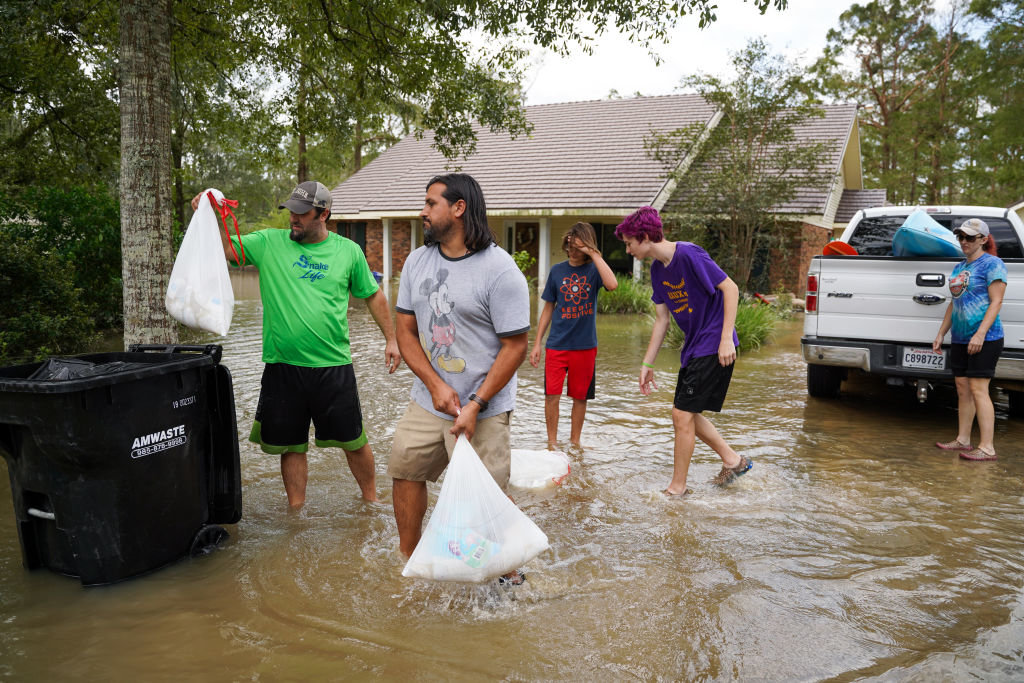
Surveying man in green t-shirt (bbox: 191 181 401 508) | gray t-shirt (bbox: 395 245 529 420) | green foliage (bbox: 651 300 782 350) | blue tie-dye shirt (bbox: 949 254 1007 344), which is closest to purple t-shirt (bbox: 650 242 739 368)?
gray t-shirt (bbox: 395 245 529 420)

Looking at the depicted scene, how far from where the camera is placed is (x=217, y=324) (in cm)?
359

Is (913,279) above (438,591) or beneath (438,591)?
above

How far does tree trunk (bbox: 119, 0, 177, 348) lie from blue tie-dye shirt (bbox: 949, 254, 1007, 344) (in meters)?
5.83

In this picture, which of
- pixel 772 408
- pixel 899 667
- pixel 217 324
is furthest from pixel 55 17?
pixel 899 667

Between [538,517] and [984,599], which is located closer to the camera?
[984,599]

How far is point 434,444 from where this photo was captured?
134 inches

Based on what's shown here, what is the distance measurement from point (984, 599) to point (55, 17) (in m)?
9.70

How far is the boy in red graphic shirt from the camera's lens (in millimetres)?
5645

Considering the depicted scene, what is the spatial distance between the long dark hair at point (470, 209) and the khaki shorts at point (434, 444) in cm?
81

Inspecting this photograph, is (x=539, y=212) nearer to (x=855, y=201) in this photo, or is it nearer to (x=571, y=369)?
(x=855, y=201)

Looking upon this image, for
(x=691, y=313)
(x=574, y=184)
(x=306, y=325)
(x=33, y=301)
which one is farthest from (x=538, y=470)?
(x=574, y=184)

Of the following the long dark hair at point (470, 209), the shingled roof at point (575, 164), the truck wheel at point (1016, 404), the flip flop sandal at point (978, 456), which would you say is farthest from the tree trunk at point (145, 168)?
the shingled roof at point (575, 164)

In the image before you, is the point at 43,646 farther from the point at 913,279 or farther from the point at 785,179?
the point at 785,179

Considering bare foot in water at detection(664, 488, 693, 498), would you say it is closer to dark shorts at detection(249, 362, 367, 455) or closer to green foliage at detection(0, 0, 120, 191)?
dark shorts at detection(249, 362, 367, 455)
